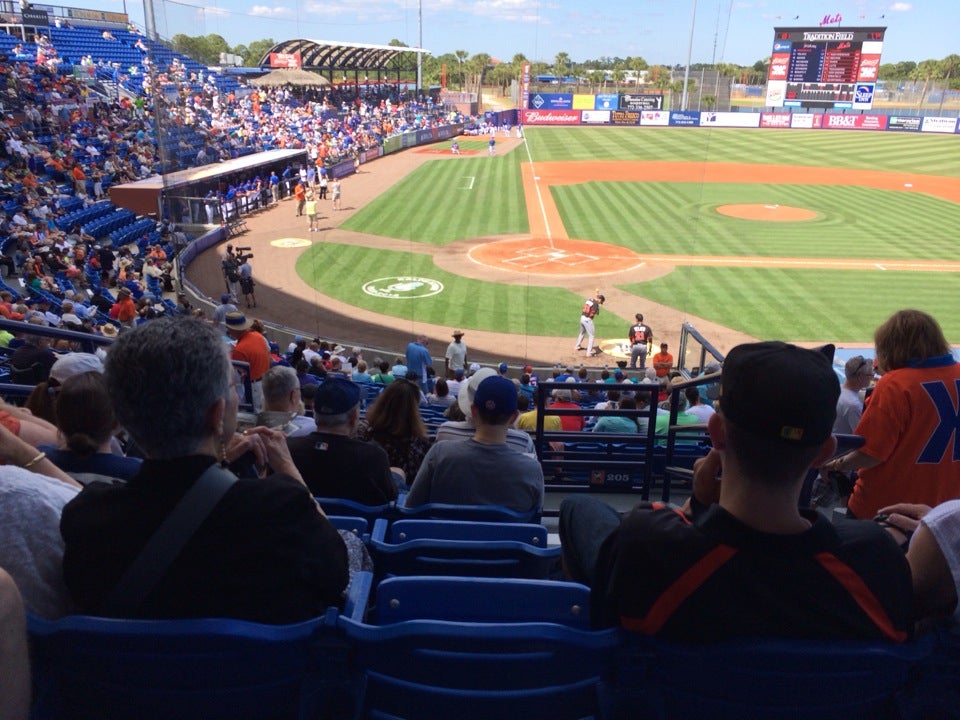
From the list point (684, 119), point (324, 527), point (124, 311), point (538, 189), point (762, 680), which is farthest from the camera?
point (684, 119)

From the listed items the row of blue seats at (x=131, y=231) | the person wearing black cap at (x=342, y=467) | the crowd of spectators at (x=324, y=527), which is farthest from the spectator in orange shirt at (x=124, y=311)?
the crowd of spectators at (x=324, y=527)

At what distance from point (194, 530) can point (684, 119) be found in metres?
57.7

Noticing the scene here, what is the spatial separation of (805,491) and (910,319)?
3.30ft

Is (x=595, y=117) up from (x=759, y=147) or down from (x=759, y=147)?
up

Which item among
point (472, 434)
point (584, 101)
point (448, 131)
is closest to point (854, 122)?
point (584, 101)

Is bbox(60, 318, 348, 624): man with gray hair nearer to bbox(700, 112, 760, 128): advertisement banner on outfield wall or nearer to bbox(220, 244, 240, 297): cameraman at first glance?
bbox(220, 244, 240, 297): cameraman

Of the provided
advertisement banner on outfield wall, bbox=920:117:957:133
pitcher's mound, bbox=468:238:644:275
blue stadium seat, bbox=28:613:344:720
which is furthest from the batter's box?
advertisement banner on outfield wall, bbox=920:117:957:133

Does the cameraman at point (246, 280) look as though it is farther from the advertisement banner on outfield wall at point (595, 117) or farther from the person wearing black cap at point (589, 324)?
the advertisement banner on outfield wall at point (595, 117)

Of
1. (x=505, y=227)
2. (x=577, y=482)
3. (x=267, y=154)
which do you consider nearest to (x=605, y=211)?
(x=505, y=227)

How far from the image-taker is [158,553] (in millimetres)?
1793

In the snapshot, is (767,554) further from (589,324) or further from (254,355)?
(589,324)

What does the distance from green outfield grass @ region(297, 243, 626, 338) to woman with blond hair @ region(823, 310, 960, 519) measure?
489 inches

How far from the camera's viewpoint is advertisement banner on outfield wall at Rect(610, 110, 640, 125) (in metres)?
56.0

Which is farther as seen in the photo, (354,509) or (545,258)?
(545,258)
